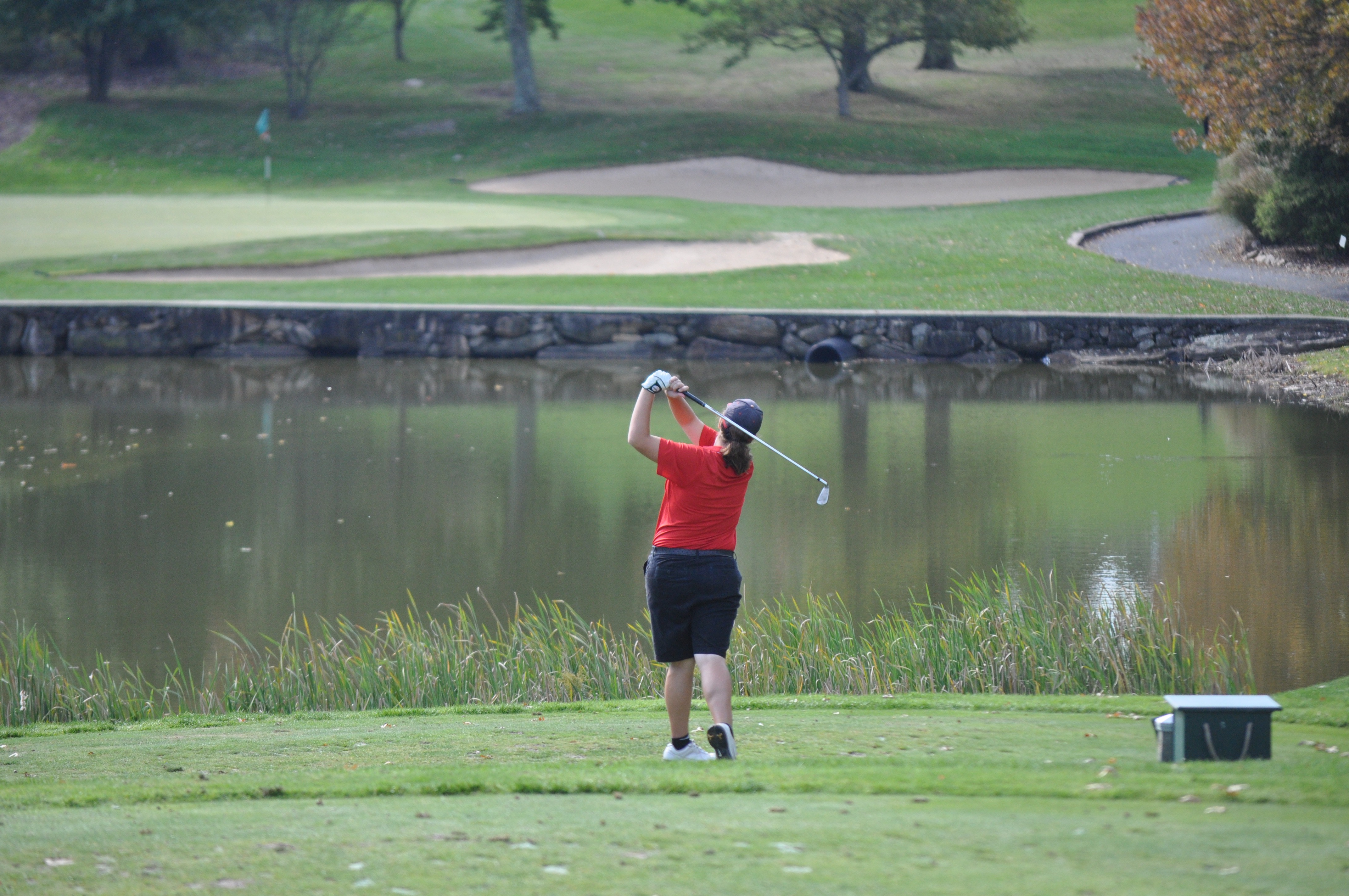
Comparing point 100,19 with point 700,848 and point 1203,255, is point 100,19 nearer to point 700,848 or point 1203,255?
point 1203,255

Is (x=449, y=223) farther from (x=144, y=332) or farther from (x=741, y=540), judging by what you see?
(x=741, y=540)

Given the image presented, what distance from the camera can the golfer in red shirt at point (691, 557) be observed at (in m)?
5.79

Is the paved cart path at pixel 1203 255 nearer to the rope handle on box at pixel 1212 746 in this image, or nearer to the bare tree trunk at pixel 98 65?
the rope handle on box at pixel 1212 746

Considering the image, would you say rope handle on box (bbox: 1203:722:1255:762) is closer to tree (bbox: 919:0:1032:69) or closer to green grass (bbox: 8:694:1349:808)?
green grass (bbox: 8:694:1349:808)

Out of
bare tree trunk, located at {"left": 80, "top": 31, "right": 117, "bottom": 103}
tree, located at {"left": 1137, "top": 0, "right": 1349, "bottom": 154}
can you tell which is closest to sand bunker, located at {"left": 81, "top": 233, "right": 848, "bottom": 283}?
tree, located at {"left": 1137, "top": 0, "right": 1349, "bottom": 154}

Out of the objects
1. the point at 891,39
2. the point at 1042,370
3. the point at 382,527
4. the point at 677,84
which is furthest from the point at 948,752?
the point at 677,84

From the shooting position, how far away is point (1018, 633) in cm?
809

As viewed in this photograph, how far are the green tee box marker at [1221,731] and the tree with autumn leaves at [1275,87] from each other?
16.2 metres

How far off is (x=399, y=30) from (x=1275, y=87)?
1726 inches

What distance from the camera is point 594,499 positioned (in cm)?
1355

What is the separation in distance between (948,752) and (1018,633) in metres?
2.64

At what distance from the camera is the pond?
10242 millimetres

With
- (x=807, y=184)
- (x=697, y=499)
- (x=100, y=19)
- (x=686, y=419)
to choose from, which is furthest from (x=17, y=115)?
(x=697, y=499)

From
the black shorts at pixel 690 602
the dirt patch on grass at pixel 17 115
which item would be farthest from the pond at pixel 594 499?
the dirt patch on grass at pixel 17 115
